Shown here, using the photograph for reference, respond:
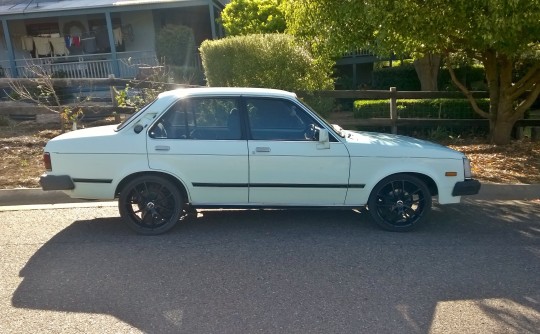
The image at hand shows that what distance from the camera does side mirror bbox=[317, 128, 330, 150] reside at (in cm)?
522

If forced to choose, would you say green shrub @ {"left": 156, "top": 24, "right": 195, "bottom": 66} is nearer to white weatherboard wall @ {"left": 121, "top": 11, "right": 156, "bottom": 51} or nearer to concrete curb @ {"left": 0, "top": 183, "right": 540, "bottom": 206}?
white weatherboard wall @ {"left": 121, "top": 11, "right": 156, "bottom": 51}

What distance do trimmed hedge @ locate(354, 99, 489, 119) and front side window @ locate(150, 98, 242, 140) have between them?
23.9 ft

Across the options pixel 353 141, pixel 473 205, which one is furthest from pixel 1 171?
pixel 473 205

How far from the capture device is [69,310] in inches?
150

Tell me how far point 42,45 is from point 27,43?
1.99 feet

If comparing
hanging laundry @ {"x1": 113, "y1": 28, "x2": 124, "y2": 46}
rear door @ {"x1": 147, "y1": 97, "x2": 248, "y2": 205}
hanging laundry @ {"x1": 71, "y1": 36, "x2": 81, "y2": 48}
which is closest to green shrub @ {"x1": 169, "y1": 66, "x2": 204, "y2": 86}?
hanging laundry @ {"x1": 113, "y1": 28, "x2": 124, "y2": 46}

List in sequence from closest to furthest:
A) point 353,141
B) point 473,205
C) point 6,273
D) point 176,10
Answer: point 6,273 < point 353,141 < point 473,205 < point 176,10

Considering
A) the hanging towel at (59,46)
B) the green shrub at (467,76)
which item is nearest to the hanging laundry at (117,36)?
the hanging towel at (59,46)

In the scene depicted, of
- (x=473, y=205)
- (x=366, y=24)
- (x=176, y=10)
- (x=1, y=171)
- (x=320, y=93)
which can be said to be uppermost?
(x=176, y=10)

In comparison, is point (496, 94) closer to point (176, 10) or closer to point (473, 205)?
point (473, 205)

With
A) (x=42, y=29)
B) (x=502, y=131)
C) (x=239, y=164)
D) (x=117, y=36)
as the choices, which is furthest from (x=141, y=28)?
(x=239, y=164)

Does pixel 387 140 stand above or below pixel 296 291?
above

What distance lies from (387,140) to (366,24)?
7.66 feet

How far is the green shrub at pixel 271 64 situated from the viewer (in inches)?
400
